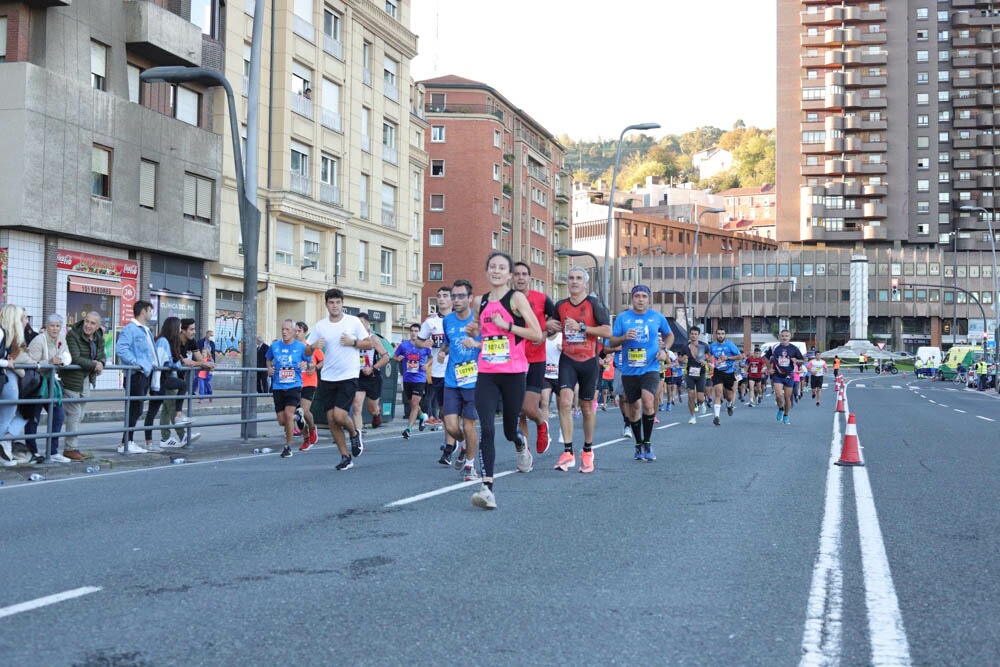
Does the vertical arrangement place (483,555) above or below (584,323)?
below

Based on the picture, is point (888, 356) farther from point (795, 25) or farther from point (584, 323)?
point (584, 323)

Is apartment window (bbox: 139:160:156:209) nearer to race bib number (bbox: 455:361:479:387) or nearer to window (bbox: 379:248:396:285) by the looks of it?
window (bbox: 379:248:396:285)

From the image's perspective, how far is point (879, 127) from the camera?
10831cm

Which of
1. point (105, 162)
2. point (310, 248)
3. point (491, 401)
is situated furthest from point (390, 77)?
point (491, 401)


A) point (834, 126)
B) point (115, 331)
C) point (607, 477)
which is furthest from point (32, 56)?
point (834, 126)

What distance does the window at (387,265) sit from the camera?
48.0m

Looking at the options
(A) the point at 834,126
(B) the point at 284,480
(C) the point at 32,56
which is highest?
(A) the point at 834,126

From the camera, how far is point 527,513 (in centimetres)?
786

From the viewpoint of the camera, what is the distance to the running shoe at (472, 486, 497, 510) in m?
7.90

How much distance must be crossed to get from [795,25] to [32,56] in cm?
9689

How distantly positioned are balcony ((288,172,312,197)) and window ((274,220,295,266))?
1.26 meters

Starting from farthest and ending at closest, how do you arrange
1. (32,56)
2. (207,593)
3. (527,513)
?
(32,56) < (527,513) < (207,593)

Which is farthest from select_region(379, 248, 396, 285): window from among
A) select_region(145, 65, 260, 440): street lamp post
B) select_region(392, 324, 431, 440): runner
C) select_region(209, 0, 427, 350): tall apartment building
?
select_region(145, 65, 260, 440): street lamp post

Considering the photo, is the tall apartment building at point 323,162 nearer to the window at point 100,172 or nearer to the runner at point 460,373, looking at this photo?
the window at point 100,172
